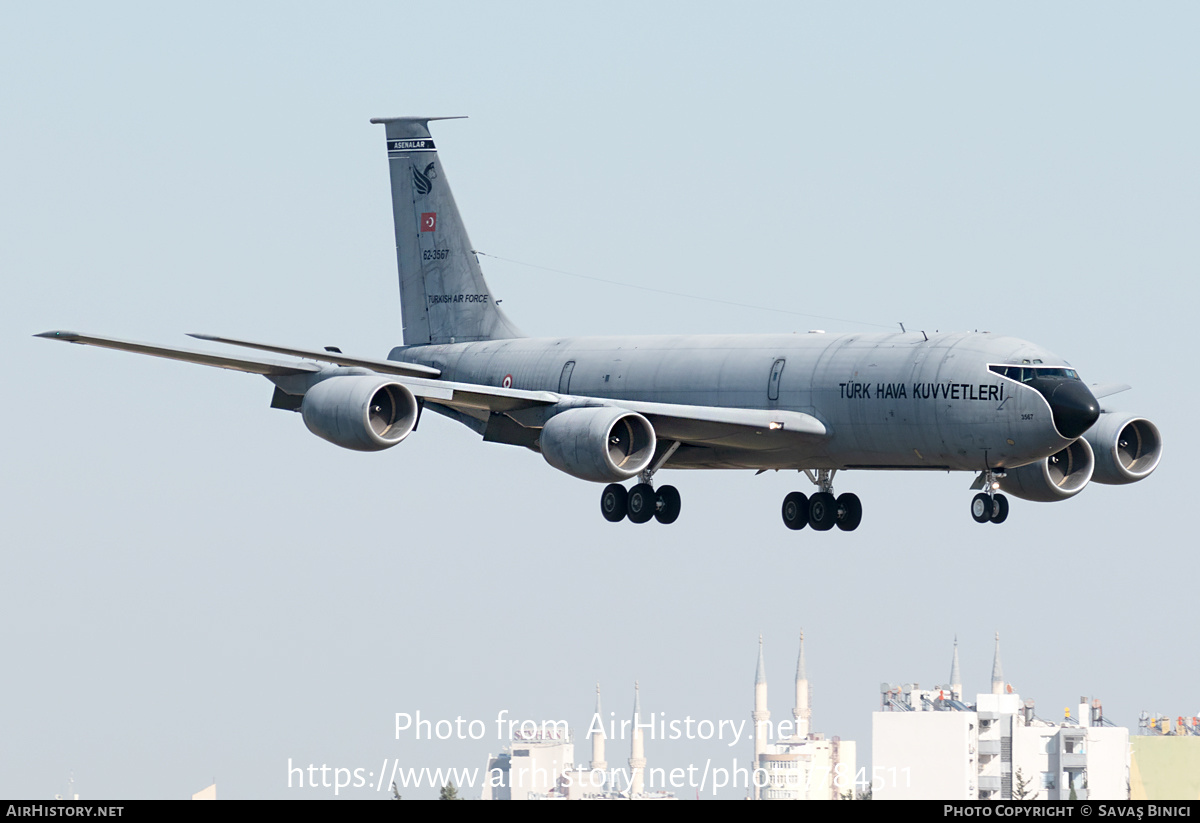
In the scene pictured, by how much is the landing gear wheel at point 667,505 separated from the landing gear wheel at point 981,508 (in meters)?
8.93

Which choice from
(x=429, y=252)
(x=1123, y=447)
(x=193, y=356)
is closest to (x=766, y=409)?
(x=1123, y=447)

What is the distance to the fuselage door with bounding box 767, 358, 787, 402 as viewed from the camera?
5325cm

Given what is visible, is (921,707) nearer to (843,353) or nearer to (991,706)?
(991,706)

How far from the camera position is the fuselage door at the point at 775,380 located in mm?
53250

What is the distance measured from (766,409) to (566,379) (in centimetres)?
797

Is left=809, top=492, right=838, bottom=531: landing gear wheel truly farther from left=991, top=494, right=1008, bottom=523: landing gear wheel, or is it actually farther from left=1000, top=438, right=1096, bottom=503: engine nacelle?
left=991, top=494, right=1008, bottom=523: landing gear wheel

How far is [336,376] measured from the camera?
171ft

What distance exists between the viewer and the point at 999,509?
167 ft

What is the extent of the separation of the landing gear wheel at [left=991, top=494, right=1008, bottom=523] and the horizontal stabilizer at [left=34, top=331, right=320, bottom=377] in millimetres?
18267

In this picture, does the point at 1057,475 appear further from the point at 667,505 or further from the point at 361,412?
the point at 361,412

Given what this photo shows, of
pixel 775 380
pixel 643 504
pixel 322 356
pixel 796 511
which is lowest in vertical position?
pixel 643 504

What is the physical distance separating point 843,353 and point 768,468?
A: 15.2 feet

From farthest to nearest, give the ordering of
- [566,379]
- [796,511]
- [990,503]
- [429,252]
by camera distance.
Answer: [429,252], [566,379], [796,511], [990,503]
